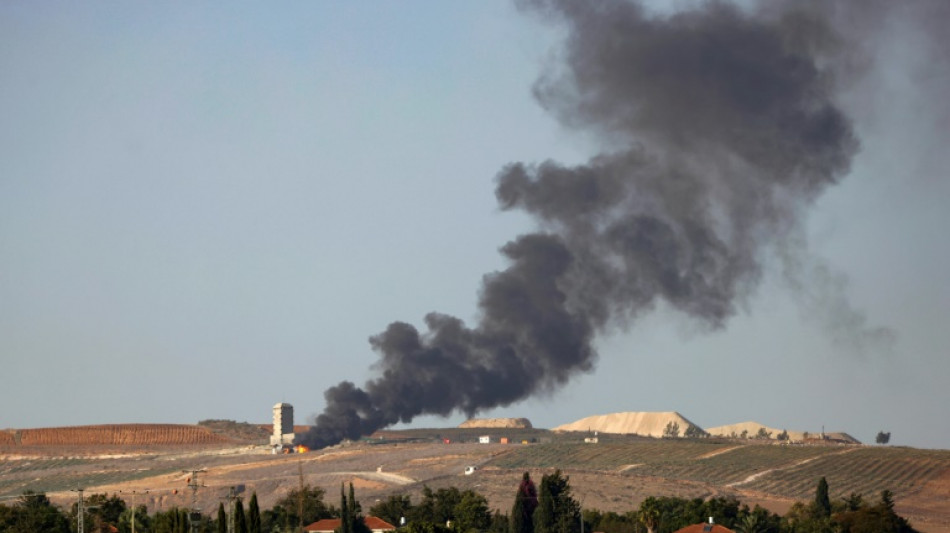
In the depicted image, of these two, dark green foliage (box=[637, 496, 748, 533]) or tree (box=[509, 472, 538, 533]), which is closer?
dark green foliage (box=[637, 496, 748, 533])

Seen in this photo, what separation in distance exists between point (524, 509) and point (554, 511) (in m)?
2.87

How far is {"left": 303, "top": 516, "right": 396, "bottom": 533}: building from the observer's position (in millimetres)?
148000

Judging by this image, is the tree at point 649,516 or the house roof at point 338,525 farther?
the house roof at point 338,525

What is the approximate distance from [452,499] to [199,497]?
4855 cm

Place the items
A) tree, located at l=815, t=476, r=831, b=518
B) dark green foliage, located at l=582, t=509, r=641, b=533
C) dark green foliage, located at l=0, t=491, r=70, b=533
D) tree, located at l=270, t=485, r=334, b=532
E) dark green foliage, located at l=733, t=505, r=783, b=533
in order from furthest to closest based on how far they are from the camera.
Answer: tree, located at l=270, t=485, r=334, b=532
tree, located at l=815, t=476, r=831, b=518
dark green foliage, located at l=582, t=509, r=641, b=533
dark green foliage, located at l=733, t=505, r=783, b=533
dark green foliage, located at l=0, t=491, r=70, b=533

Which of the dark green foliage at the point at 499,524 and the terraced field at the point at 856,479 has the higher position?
the terraced field at the point at 856,479

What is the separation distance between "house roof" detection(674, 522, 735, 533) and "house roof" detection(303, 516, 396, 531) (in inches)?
1113

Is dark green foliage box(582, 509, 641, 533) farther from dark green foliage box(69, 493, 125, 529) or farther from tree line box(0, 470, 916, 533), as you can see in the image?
dark green foliage box(69, 493, 125, 529)

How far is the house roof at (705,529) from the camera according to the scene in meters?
136

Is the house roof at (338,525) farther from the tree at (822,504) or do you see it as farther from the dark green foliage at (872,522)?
the dark green foliage at (872,522)

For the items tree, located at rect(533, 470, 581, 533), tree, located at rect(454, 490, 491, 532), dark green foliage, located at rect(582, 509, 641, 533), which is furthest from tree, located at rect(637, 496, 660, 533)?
tree, located at rect(454, 490, 491, 532)

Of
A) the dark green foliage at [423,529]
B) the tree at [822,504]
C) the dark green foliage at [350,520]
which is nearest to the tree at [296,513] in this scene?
the dark green foliage at [350,520]

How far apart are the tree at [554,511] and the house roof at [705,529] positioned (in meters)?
11.0

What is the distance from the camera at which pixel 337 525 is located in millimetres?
148500
